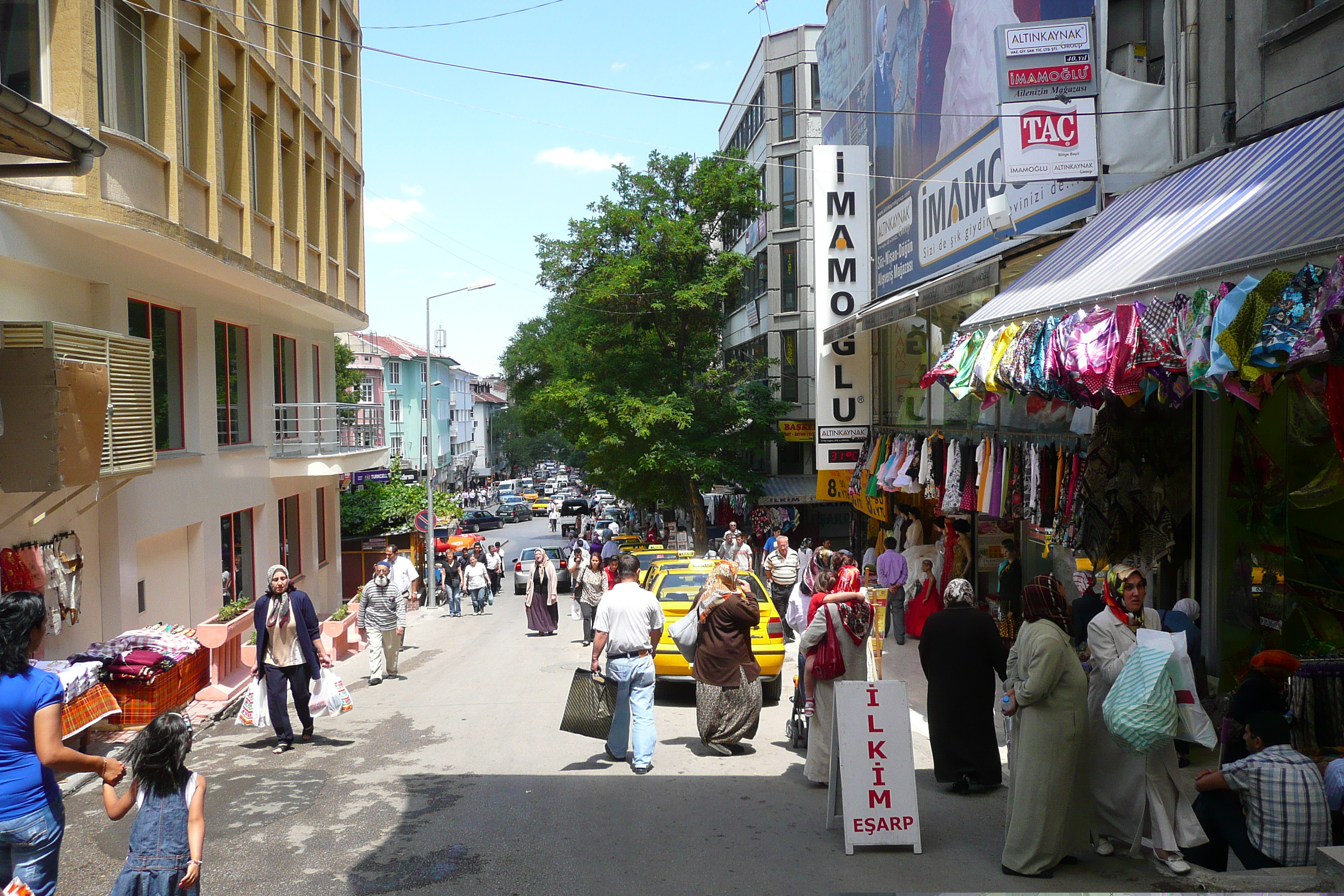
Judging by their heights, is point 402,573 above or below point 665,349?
below

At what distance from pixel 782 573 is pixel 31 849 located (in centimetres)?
1308

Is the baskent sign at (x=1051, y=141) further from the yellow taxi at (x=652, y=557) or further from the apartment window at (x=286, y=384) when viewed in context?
the apartment window at (x=286, y=384)

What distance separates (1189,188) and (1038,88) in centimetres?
276

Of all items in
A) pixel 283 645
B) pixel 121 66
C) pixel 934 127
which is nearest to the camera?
pixel 283 645

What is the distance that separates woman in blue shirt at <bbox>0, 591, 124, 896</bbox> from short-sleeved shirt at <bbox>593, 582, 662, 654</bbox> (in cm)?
452

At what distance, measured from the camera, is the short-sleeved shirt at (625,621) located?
28.6 ft

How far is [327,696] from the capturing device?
10.0m

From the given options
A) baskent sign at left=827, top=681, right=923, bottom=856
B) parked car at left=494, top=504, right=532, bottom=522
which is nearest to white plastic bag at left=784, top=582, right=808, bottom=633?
baskent sign at left=827, top=681, right=923, bottom=856

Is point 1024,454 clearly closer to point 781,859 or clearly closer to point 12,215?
point 781,859

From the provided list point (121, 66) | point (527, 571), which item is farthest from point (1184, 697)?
point (527, 571)

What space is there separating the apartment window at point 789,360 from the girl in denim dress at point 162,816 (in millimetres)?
34183

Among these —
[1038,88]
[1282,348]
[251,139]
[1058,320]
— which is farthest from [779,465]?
[1282,348]

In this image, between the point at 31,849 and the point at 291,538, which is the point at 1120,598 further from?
the point at 291,538

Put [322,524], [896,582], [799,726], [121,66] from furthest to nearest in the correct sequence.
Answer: [322,524], [896,582], [121,66], [799,726]
